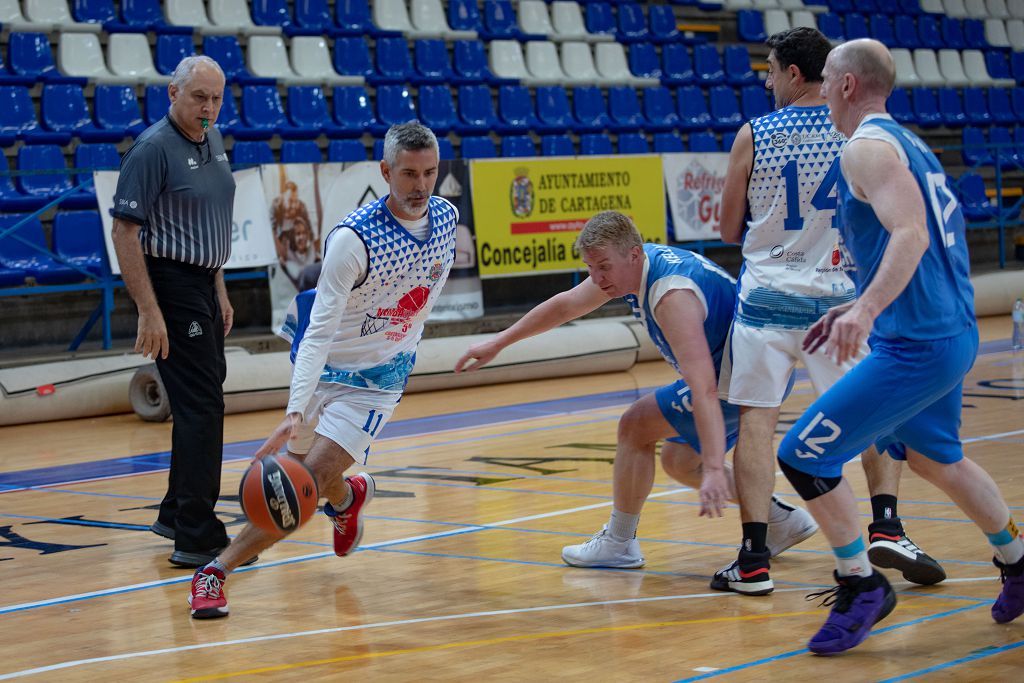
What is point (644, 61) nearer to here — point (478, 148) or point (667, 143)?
point (667, 143)

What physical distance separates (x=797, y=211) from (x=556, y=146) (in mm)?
10178

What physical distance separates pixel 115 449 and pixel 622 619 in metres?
5.40

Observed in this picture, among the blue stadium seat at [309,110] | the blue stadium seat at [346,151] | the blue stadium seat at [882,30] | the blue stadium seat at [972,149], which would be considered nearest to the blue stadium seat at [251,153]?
the blue stadium seat at [346,151]

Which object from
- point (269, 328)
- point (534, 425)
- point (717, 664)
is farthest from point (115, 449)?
point (717, 664)

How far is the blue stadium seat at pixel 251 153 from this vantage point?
12.8 metres

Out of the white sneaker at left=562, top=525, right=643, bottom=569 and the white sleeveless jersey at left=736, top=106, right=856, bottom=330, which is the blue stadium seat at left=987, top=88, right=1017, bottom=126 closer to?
the white sleeveless jersey at left=736, top=106, right=856, bottom=330

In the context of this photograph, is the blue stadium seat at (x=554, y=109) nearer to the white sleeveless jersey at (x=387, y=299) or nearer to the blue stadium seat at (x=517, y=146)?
the blue stadium seat at (x=517, y=146)

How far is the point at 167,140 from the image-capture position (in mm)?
5652

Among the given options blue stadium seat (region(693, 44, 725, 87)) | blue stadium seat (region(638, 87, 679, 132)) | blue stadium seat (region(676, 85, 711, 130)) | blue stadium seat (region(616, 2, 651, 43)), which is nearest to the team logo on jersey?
blue stadium seat (region(638, 87, 679, 132))

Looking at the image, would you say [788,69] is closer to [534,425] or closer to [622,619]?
[622,619]

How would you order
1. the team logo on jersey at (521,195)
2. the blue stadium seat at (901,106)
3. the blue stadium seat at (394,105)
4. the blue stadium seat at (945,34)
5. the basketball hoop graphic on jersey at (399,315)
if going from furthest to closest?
1. the blue stadium seat at (945,34)
2. the blue stadium seat at (901,106)
3. the blue stadium seat at (394,105)
4. the team logo on jersey at (521,195)
5. the basketball hoop graphic on jersey at (399,315)

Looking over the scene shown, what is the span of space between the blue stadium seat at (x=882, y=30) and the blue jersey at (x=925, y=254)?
17497 millimetres

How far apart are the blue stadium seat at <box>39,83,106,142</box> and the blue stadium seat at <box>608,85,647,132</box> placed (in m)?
6.20

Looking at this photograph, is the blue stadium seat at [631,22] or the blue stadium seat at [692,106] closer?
the blue stadium seat at [692,106]
